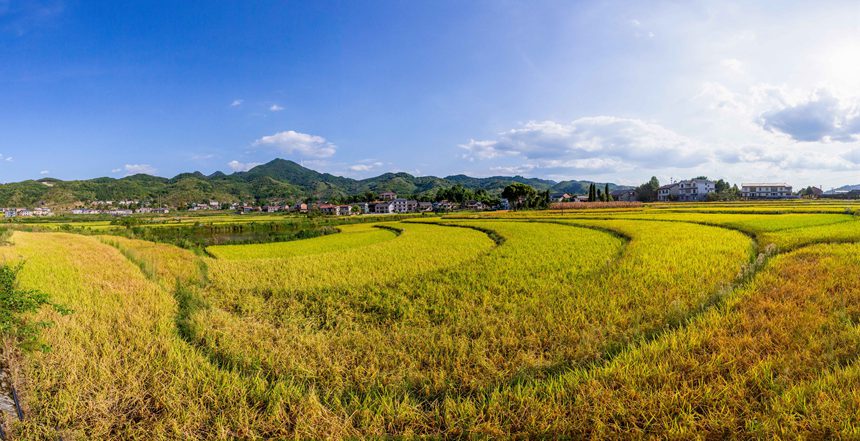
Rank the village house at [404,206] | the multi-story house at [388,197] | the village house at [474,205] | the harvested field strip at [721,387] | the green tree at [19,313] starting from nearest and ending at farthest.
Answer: the harvested field strip at [721,387], the green tree at [19,313], the village house at [474,205], the village house at [404,206], the multi-story house at [388,197]

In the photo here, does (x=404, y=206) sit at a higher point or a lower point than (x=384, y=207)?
higher

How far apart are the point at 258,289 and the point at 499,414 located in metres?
7.99

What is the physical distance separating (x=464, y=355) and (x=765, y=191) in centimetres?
11650

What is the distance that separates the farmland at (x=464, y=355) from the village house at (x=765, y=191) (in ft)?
337

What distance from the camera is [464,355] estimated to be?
16.5 feet

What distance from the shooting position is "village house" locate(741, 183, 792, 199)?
276ft

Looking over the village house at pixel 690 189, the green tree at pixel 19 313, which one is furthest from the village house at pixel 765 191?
the green tree at pixel 19 313

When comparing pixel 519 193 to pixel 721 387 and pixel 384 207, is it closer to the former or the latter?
pixel 384 207

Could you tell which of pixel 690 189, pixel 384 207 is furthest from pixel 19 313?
pixel 690 189

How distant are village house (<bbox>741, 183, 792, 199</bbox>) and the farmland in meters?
103

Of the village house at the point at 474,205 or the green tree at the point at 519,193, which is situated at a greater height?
the green tree at the point at 519,193

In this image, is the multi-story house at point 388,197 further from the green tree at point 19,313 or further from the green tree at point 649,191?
the green tree at point 19,313

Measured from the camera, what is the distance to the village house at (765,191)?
84.0 metres

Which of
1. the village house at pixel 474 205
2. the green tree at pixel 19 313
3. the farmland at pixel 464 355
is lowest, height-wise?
the farmland at pixel 464 355
